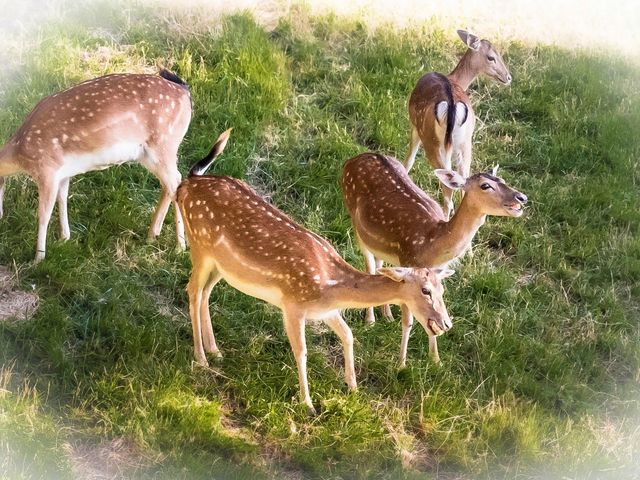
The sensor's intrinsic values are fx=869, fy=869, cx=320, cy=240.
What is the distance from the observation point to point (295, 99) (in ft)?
25.5

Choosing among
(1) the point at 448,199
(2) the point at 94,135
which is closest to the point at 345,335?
(1) the point at 448,199

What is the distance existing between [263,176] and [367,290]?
8.52 feet

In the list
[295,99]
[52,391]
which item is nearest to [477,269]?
[295,99]

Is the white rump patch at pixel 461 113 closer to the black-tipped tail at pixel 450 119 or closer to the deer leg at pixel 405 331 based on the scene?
the black-tipped tail at pixel 450 119

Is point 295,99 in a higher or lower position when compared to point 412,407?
higher

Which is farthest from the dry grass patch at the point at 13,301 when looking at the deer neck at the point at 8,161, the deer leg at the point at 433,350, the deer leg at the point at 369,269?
the deer leg at the point at 433,350

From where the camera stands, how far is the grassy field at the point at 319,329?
474cm

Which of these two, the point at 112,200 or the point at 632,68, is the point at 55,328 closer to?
the point at 112,200

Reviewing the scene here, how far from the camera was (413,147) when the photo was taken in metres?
7.02

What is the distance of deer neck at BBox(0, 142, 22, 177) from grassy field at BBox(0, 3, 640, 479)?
393 mm

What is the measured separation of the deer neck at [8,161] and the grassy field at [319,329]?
1.29 feet

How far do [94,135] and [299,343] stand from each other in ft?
6.93

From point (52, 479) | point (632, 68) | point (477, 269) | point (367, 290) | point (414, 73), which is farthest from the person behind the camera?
point (632, 68)

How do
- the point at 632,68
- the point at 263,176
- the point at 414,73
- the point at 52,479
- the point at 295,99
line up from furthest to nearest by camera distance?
the point at 632,68 < the point at 414,73 < the point at 295,99 < the point at 263,176 < the point at 52,479
